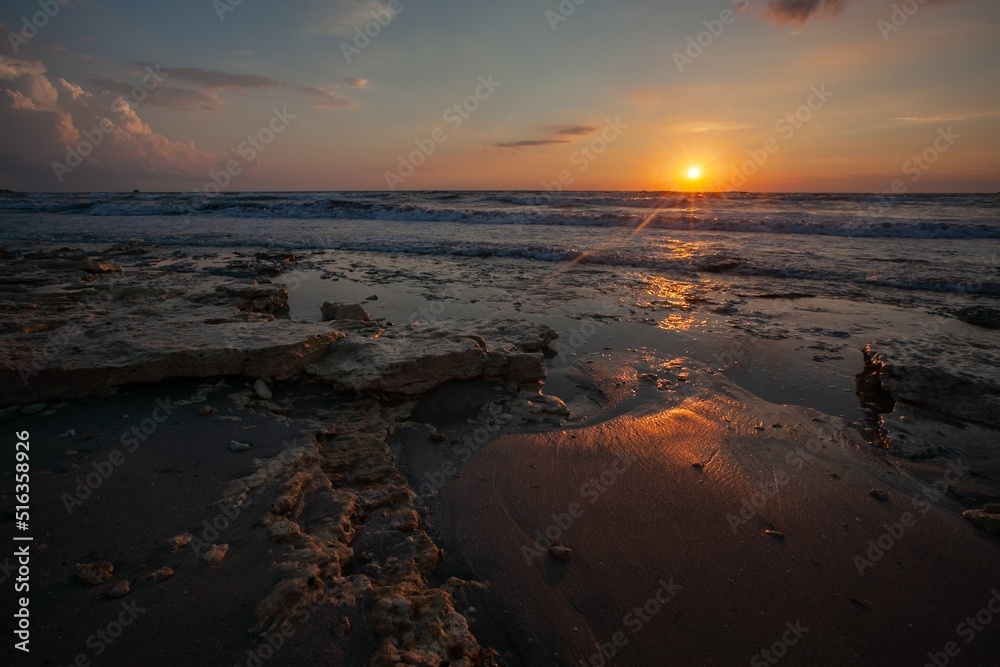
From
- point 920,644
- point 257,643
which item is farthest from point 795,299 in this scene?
point 257,643

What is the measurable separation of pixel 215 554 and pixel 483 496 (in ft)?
4.58

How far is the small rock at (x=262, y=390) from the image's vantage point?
3.56 metres

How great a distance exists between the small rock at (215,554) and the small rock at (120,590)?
0.87ft

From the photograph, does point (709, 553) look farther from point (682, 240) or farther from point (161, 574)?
point (682, 240)

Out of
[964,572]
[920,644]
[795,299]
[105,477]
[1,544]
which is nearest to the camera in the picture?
[920,644]

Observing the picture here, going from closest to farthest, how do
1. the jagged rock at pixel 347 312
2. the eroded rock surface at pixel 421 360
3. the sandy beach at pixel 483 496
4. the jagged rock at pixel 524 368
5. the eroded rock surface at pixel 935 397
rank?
the sandy beach at pixel 483 496 < the eroded rock surface at pixel 935 397 < the eroded rock surface at pixel 421 360 < the jagged rock at pixel 524 368 < the jagged rock at pixel 347 312

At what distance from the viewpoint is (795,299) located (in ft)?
25.4

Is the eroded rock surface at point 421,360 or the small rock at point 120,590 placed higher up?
the eroded rock surface at point 421,360

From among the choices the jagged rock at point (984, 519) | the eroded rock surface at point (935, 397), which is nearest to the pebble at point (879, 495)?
the jagged rock at point (984, 519)

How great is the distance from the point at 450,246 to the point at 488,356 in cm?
967

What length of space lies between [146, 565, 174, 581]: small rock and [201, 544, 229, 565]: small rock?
0.13 metres

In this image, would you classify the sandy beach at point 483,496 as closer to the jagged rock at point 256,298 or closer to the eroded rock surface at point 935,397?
the eroded rock surface at point 935,397

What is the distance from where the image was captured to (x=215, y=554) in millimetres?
2072

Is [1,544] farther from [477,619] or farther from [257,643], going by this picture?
[477,619]
